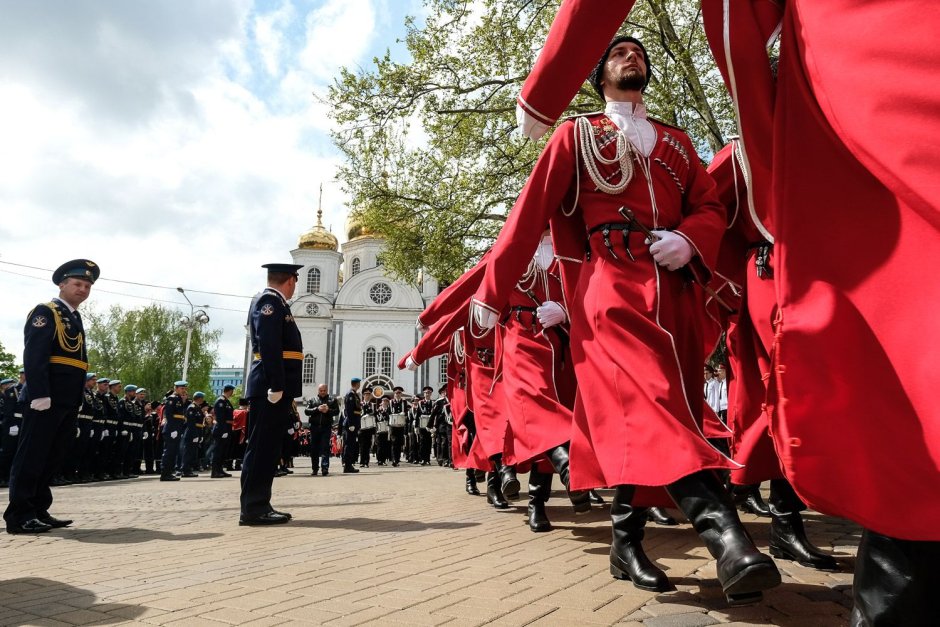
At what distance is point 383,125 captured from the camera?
17.8m

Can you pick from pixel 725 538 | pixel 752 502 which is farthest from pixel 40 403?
pixel 752 502

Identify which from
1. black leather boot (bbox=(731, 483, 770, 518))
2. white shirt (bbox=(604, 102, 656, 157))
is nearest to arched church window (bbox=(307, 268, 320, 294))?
black leather boot (bbox=(731, 483, 770, 518))

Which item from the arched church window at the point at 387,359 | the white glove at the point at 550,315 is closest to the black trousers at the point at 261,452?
the white glove at the point at 550,315

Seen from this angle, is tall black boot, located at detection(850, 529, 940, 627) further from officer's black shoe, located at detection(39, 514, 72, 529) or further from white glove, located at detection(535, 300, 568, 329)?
officer's black shoe, located at detection(39, 514, 72, 529)

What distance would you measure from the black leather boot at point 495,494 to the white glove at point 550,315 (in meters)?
2.13

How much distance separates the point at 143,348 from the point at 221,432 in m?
38.2

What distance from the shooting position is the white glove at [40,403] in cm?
556

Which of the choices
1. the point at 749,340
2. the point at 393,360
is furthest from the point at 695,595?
the point at 393,360

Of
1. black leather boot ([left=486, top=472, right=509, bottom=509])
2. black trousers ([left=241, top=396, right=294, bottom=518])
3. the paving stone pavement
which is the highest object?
black trousers ([left=241, top=396, right=294, bottom=518])

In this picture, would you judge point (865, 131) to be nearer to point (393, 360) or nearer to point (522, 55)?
point (522, 55)

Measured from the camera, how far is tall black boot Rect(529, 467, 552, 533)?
187 inches

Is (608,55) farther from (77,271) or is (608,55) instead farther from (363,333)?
(363,333)

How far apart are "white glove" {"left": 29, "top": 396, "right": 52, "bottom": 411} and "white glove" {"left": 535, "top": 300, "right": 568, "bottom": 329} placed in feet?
13.7

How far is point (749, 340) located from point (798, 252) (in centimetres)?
261
